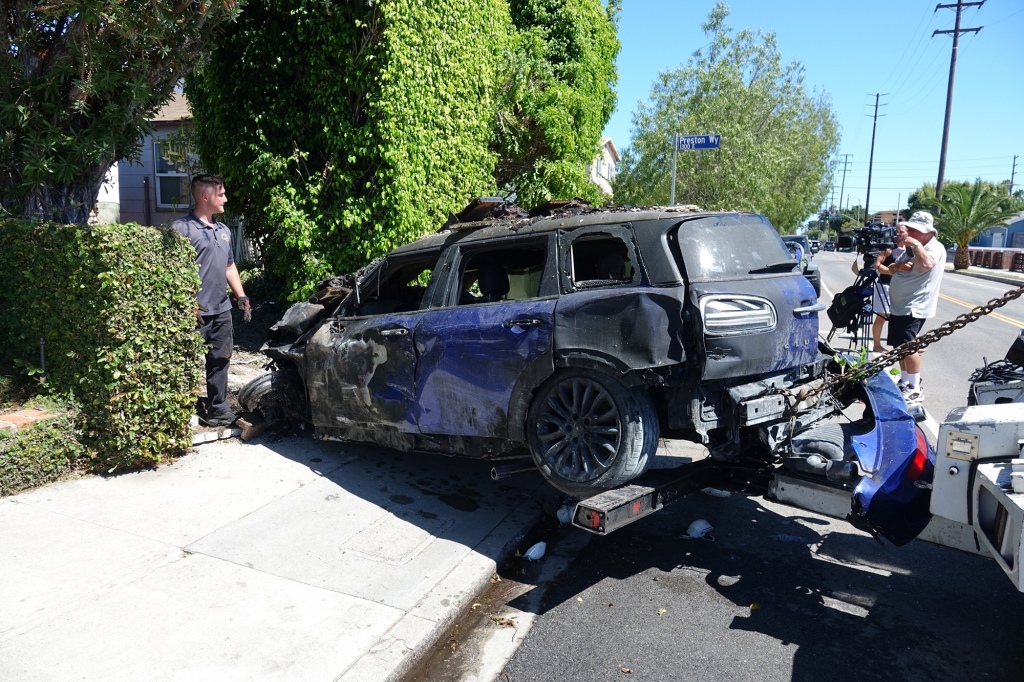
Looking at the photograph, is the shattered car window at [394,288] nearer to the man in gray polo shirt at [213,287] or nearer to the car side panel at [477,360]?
the car side panel at [477,360]

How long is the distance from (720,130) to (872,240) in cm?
1515

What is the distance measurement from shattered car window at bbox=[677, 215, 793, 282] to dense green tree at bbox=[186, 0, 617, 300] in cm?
423

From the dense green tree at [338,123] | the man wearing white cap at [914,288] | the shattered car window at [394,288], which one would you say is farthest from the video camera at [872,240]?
the shattered car window at [394,288]

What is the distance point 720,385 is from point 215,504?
3.33 meters

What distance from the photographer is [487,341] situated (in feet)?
14.6

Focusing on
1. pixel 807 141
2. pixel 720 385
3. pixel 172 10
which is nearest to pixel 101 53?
pixel 172 10

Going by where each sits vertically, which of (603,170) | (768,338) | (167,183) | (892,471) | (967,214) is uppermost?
(603,170)

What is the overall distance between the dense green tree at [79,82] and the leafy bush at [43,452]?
1.76 meters

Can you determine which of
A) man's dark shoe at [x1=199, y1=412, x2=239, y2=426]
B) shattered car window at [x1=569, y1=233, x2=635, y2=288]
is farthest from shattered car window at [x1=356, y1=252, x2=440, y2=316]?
man's dark shoe at [x1=199, y1=412, x2=239, y2=426]

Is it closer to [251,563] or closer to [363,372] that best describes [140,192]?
[363,372]

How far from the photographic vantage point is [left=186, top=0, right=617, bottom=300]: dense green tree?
741cm

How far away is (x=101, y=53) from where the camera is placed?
5066mm

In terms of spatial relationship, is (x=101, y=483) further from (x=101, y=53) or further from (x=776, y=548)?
(x=776, y=548)

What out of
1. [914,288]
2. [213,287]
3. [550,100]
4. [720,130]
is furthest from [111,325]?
[720,130]
